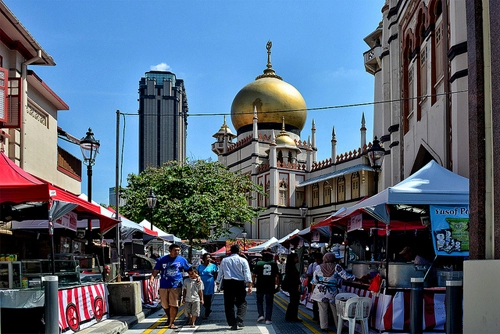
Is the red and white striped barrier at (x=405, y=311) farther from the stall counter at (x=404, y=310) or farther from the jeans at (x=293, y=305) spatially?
the jeans at (x=293, y=305)

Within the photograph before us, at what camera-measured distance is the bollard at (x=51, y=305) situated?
10000mm

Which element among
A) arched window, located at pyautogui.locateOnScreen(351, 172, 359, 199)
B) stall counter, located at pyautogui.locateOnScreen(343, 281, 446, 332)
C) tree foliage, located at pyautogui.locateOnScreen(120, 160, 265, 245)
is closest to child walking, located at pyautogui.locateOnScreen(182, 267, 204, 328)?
stall counter, located at pyautogui.locateOnScreen(343, 281, 446, 332)

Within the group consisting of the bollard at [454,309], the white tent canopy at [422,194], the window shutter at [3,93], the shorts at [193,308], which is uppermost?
the window shutter at [3,93]

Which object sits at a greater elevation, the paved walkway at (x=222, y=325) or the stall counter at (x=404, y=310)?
the stall counter at (x=404, y=310)

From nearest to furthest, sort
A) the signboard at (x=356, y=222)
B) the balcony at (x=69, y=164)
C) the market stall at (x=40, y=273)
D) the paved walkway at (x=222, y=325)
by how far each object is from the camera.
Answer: the market stall at (x=40, y=273)
the paved walkway at (x=222, y=325)
the signboard at (x=356, y=222)
the balcony at (x=69, y=164)

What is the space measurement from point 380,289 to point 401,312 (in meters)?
0.73

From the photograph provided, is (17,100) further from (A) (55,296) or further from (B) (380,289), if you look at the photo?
(B) (380,289)

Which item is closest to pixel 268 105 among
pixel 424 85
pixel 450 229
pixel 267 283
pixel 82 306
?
pixel 424 85

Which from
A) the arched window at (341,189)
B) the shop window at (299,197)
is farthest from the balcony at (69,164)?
the shop window at (299,197)

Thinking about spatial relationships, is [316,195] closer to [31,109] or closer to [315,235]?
[315,235]

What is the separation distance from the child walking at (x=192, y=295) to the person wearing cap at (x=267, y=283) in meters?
1.26

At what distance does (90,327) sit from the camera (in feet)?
40.4

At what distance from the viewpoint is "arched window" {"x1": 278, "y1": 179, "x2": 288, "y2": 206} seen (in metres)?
64.4

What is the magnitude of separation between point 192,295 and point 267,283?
1638 millimetres
